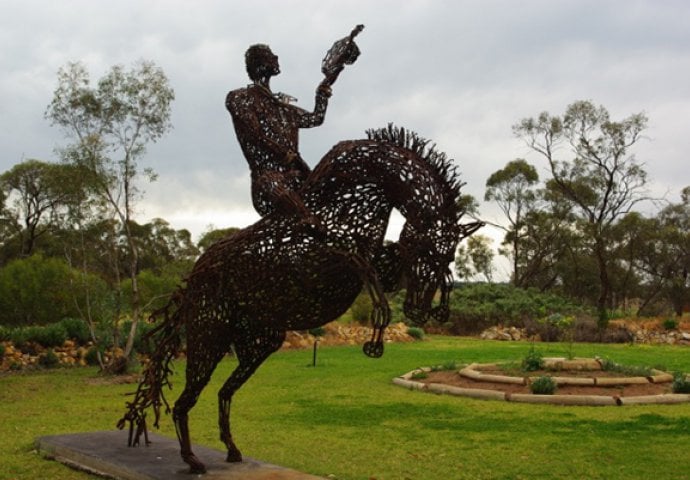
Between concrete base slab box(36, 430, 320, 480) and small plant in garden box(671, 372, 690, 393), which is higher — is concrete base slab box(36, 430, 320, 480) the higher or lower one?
the lower one

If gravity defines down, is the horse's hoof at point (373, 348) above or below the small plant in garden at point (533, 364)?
above

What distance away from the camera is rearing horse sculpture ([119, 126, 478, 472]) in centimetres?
451

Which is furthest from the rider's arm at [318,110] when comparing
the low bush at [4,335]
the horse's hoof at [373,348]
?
the low bush at [4,335]

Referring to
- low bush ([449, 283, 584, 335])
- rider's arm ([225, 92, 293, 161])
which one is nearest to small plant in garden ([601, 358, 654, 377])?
rider's arm ([225, 92, 293, 161])

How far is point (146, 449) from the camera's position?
6133 millimetres

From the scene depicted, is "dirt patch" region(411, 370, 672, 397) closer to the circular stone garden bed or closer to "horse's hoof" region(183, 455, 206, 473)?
the circular stone garden bed

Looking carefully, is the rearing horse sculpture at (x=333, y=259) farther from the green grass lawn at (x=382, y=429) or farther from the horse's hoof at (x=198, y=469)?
the green grass lawn at (x=382, y=429)

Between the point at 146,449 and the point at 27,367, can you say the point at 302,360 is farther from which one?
the point at 146,449

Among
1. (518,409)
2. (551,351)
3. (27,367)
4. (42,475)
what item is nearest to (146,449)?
(42,475)

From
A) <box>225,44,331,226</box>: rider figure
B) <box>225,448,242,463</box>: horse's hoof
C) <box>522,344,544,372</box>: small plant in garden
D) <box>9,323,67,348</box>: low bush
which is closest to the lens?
<box>225,44,331,226</box>: rider figure

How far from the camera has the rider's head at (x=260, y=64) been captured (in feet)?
18.3

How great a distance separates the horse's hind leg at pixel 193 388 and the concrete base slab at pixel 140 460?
107 mm

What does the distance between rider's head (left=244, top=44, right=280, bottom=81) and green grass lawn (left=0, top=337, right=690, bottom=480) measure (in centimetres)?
352

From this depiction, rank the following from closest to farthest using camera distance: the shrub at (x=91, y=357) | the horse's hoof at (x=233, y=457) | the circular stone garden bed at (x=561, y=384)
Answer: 1. the horse's hoof at (x=233, y=457)
2. the circular stone garden bed at (x=561, y=384)
3. the shrub at (x=91, y=357)
